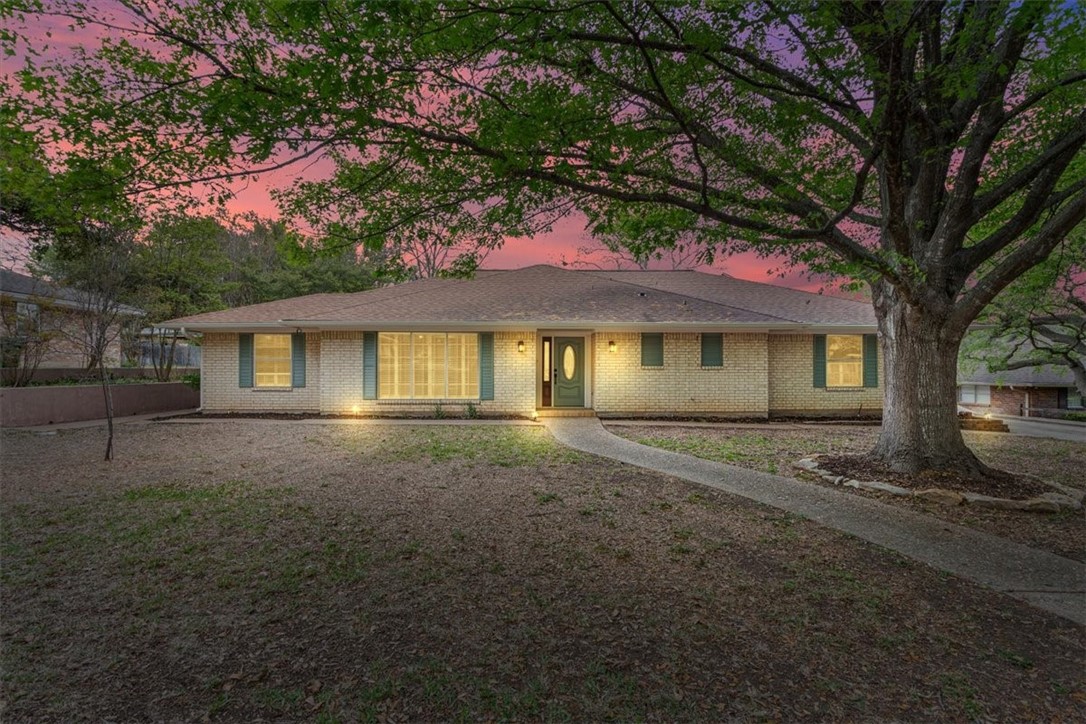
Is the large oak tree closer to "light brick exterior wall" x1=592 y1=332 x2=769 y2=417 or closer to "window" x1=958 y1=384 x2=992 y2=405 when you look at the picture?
"light brick exterior wall" x1=592 y1=332 x2=769 y2=417

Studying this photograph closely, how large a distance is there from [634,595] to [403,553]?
1.83m

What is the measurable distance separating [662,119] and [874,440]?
771cm

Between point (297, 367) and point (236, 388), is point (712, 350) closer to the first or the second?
point (297, 367)

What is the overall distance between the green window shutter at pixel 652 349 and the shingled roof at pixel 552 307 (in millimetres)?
625

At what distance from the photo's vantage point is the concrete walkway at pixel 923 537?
332cm

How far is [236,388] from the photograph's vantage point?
1243 centimetres

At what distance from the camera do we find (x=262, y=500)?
5148mm

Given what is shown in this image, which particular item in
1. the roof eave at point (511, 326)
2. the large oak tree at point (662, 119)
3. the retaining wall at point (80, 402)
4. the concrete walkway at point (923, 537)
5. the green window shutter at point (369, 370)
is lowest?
the concrete walkway at point (923, 537)

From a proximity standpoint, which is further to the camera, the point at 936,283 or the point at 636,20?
the point at 936,283

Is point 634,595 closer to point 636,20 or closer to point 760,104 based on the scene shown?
point 636,20

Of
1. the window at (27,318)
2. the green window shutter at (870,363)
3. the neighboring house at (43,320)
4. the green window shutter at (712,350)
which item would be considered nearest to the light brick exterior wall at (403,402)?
the green window shutter at (712,350)

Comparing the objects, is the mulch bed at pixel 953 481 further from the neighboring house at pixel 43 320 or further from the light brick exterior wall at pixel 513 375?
the neighboring house at pixel 43 320

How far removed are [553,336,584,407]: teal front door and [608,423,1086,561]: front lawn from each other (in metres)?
2.00

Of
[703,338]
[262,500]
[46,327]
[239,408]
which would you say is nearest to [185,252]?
[46,327]
